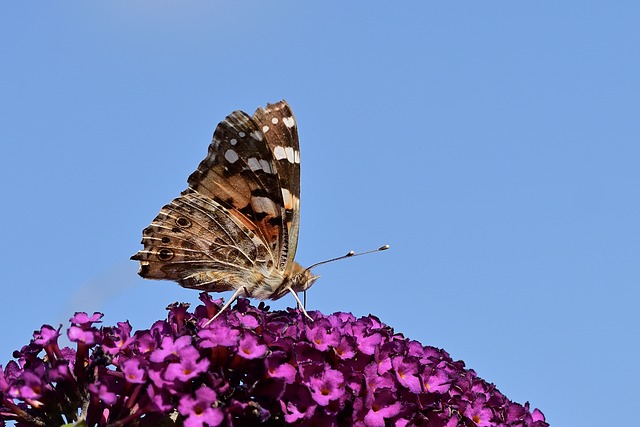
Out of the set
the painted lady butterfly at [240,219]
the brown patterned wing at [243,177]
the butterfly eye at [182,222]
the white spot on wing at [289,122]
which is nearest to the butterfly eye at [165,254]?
the painted lady butterfly at [240,219]

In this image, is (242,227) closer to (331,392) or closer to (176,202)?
(176,202)

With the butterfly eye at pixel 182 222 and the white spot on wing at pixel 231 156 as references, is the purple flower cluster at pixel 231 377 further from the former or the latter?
the white spot on wing at pixel 231 156

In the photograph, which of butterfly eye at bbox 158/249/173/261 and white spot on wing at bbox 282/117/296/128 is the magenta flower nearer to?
butterfly eye at bbox 158/249/173/261

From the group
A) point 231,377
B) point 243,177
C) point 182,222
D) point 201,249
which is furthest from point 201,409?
point 243,177

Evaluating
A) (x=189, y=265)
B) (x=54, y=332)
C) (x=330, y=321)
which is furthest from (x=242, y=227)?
(x=54, y=332)

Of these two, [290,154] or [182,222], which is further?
[290,154]

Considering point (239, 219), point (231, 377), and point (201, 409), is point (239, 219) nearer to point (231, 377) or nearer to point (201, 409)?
point (231, 377)
